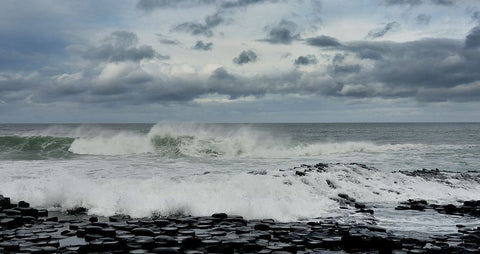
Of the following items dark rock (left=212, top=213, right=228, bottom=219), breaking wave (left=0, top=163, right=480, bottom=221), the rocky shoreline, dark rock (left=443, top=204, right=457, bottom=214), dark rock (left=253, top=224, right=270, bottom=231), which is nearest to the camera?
the rocky shoreline

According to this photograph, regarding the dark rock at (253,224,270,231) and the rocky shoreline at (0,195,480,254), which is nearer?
the rocky shoreline at (0,195,480,254)

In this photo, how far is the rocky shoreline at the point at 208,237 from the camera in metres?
8.07

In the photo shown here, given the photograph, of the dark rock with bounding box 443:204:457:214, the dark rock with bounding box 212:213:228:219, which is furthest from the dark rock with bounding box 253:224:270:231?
the dark rock with bounding box 443:204:457:214

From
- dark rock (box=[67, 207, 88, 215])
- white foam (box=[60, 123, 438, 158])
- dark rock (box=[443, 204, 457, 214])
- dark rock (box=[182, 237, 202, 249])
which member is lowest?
dark rock (box=[443, 204, 457, 214])

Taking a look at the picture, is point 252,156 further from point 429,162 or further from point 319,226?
point 319,226

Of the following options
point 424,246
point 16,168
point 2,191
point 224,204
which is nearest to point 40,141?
point 16,168

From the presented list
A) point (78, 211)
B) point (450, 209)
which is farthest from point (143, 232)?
point (450, 209)

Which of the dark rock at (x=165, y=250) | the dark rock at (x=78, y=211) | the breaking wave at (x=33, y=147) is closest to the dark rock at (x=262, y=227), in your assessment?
the dark rock at (x=165, y=250)

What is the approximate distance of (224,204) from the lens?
1258cm

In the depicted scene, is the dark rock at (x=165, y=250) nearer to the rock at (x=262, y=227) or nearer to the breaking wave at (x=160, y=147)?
the rock at (x=262, y=227)

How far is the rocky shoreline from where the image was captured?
318 inches

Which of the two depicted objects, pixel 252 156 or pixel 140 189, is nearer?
pixel 140 189

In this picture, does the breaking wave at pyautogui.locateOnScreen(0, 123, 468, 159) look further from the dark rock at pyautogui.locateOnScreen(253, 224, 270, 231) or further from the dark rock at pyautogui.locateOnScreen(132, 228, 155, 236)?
the dark rock at pyautogui.locateOnScreen(132, 228, 155, 236)

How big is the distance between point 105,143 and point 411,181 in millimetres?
25502
